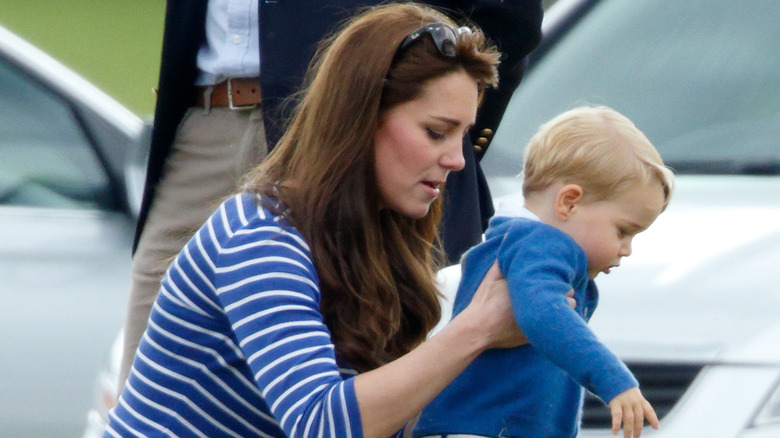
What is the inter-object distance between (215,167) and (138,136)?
4.92 ft

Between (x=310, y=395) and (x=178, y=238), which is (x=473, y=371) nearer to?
(x=310, y=395)

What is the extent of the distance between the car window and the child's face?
7.71 ft

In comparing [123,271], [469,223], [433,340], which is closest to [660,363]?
[469,223]

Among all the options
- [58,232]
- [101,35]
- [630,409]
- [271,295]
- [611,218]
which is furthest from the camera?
[101,35]

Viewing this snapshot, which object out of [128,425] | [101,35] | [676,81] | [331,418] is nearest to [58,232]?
[676,81]

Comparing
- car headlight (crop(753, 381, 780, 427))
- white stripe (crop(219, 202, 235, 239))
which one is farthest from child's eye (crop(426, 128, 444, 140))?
car headlight (crop(753, 381, 780, 427))

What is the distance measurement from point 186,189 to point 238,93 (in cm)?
22

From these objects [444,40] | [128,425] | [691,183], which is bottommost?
[691,183]

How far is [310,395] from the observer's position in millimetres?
1868

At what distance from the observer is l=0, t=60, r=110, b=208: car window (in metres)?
4.12

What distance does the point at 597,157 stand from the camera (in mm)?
1988

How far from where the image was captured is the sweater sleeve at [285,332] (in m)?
1.86

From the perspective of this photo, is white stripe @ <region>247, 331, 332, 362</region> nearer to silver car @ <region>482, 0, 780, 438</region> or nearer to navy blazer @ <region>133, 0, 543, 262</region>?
silver car @ <region>482, 0, 780, 438</region>

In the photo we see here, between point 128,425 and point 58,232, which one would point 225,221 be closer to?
point 128,425
